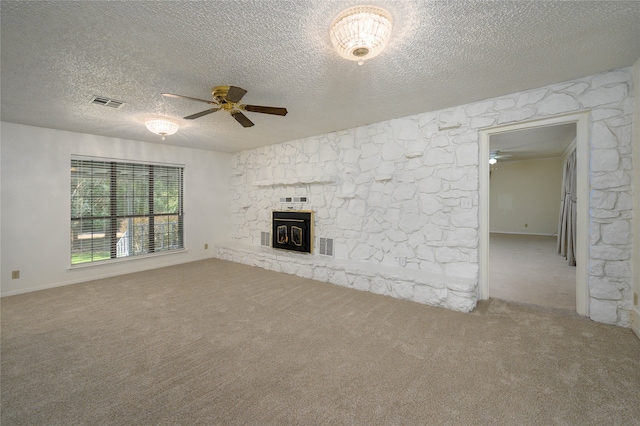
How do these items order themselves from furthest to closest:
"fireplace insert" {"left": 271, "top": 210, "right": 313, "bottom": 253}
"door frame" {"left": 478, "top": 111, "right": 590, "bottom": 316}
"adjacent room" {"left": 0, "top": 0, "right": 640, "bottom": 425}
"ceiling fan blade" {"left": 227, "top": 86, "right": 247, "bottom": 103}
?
"fireplace insert" {"left": 271, "top": 210, "right": 313, "bottom": 253}
"door frame" {"left": 478, "top": 111, "right": 590, "bottom": 316}
"ceiling fan blade" {"left": 227, "top": 86, "right": 247, "bottom": 103}
"adjacent room" {"left": 0, "top": 0, "right": 640, "bottom": 425}

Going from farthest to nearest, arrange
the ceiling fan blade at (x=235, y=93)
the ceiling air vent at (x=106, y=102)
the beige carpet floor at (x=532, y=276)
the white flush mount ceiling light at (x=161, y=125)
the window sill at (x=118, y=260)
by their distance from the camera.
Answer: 1. the window sill at (x=118, y=260)
2. the white flush mount ceiling light at (x=161, y=125)
3. the beige carpet floor at (x=532, y=276)
4. the ceiling air vent at (x=106, y=102)
5. the ceiling fan blade at (x=235, y=93)

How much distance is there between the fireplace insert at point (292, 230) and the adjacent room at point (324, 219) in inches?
1.7

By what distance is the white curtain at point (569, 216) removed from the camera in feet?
16.0

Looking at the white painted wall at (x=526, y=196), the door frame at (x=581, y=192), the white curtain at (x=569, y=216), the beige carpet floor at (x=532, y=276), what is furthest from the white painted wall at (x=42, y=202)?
the white painted wall at (x=526, y=196)

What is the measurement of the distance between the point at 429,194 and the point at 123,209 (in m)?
5.14

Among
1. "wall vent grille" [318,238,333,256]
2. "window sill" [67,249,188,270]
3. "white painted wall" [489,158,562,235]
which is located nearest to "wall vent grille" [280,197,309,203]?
"wall vent grille" [318,238,333,256]

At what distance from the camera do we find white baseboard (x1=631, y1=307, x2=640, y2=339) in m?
2.27

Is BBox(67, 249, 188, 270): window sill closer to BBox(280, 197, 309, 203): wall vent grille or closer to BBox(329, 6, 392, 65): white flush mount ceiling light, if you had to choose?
BBox(280, 197, 309, 203): wall vent grille

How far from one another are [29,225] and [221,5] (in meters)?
4.51

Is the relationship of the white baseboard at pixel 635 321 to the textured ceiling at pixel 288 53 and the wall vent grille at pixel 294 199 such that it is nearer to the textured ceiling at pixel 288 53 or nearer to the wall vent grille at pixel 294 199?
the textured ceiling at pixel 288 53

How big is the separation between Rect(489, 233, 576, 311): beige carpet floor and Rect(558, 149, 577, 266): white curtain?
20cm

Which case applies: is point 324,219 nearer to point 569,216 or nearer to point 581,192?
point 581,192

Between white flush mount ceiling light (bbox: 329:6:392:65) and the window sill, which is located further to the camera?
the window sill

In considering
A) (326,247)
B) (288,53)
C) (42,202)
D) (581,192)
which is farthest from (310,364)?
(42,202)
